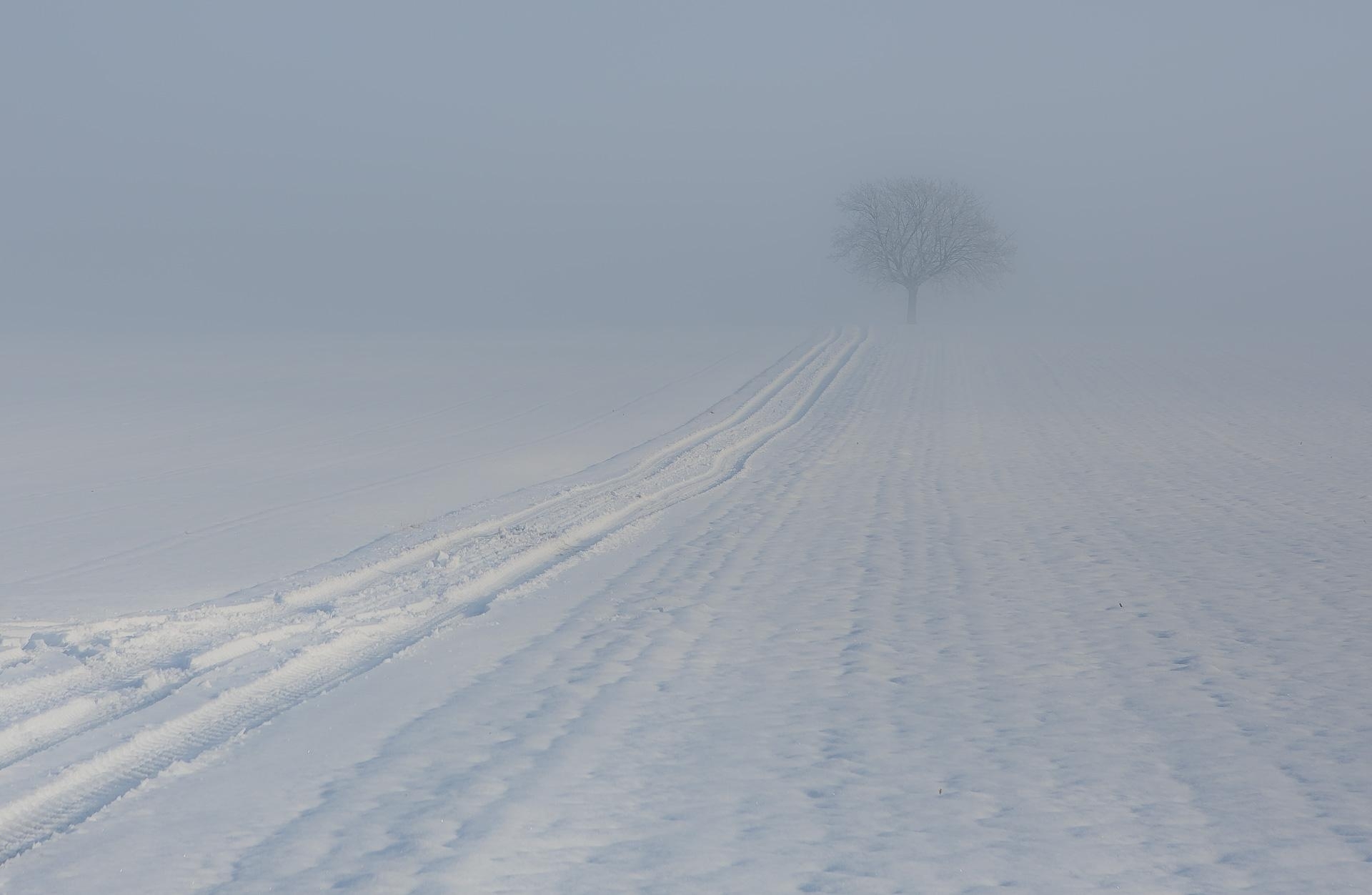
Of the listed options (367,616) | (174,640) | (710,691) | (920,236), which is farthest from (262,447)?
(920,236)

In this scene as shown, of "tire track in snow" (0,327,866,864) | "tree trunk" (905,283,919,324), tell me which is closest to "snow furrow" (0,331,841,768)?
"tire track in snow" (0,327,866,864)

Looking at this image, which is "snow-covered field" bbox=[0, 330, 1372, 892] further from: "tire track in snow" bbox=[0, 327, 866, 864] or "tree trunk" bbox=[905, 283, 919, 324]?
"tree trunk" bbox=[905, 283, 919, 324]

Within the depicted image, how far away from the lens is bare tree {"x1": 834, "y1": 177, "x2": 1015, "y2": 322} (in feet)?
219

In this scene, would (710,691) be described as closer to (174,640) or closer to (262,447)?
(174,640)

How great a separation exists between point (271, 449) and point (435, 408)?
591 centimetres

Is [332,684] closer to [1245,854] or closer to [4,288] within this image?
[1245,854]

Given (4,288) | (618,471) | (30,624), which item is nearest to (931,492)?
(618,471)

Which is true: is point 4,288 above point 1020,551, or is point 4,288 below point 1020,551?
above

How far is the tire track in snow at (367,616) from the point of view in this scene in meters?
4.54

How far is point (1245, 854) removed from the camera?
4.03 meters

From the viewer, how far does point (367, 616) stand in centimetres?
718

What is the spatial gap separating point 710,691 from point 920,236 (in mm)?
63734

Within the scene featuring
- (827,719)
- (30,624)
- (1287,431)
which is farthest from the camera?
(1287,431)

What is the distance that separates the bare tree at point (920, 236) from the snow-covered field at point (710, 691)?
180 ft
